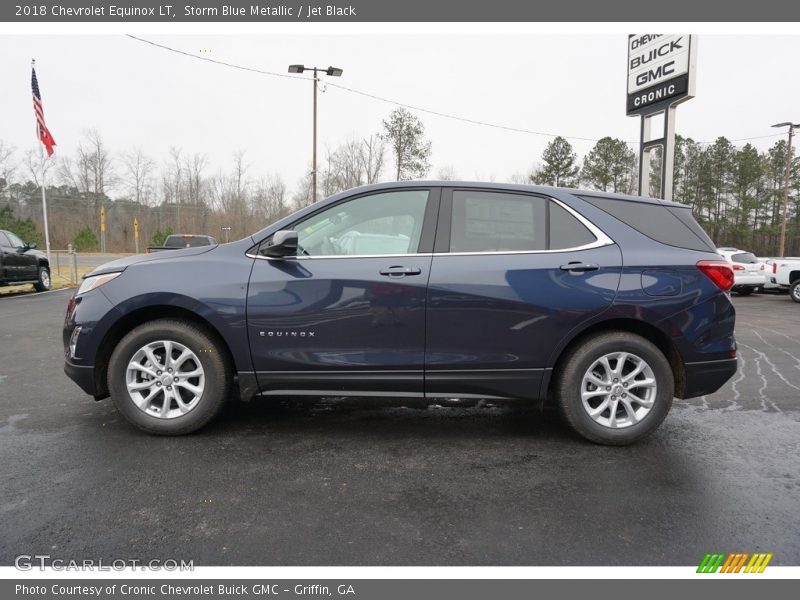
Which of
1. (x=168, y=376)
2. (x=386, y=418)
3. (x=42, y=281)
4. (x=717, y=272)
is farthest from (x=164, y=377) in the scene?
(x=42, y=281)

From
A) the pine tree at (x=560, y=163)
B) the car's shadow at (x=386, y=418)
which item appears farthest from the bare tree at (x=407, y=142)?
the car's shadow at (x=386, y=418)

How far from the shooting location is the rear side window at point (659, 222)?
3.74m

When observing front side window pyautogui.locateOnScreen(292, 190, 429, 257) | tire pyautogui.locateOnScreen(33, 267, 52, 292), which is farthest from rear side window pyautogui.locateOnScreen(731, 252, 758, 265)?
tire pyautogui.locateOnScreen(33, 267, 52, 292)

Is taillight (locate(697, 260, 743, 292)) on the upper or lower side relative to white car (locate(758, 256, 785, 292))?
upper

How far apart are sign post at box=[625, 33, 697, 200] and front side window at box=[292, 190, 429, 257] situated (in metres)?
12.6

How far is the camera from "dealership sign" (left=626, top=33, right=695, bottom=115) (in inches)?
554

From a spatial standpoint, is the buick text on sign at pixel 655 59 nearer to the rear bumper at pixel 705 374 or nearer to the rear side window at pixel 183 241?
the rear bumper at pixel 705 374

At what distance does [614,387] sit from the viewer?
143 inches

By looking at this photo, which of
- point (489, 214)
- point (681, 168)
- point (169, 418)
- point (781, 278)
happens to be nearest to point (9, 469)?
point (169, 418)

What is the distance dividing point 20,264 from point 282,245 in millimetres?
13373

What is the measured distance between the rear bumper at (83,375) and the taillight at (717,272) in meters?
4.32

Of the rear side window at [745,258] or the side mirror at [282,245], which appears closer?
the side mirror at [282,245]

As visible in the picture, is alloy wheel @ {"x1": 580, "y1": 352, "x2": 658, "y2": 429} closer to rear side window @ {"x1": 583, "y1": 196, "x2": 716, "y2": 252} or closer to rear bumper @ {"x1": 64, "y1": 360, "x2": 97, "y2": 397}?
rear side window @ {"x1": 583, "y1": 196, "x2": 716, "y2": 252}
